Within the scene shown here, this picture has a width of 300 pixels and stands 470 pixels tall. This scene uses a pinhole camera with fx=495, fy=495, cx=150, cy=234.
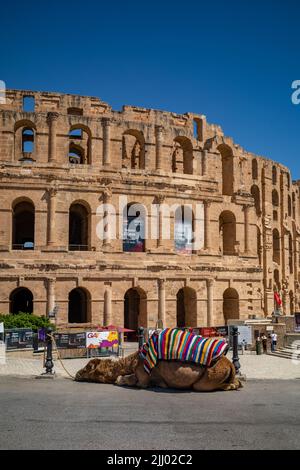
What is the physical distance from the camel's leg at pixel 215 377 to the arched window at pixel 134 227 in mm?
17367

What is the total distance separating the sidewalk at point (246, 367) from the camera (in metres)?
20.5

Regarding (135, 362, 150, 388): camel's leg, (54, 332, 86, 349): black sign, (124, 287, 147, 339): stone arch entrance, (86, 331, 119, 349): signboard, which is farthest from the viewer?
(124, 287, 147, 339): stone arch entrance

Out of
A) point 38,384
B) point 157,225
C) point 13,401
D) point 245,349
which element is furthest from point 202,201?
point 13,401

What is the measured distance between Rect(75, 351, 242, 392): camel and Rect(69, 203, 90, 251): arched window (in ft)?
54.6

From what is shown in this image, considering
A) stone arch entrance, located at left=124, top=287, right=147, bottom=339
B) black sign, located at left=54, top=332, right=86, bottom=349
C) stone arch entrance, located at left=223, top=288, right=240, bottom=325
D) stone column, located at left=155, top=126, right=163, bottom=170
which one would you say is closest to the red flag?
stone arch entrance, located at left=223, top=288, right=240, bottom=325

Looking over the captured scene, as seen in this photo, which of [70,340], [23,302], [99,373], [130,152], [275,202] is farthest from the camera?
[275,202]

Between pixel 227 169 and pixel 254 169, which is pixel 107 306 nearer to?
pixel 227 169

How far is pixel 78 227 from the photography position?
131 feet

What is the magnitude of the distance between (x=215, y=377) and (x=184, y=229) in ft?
63.9

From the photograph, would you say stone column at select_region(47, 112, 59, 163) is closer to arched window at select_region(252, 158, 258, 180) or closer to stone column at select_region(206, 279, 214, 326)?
stone column at select_region(206, 279, 214, 326)

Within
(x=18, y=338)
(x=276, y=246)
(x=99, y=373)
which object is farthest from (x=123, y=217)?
(x=276, y=246)

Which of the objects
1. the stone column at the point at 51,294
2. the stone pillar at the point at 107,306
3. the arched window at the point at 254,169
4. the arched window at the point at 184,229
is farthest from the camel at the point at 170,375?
the arched window at the point at 254,169

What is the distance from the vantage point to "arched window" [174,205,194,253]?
112 feet
